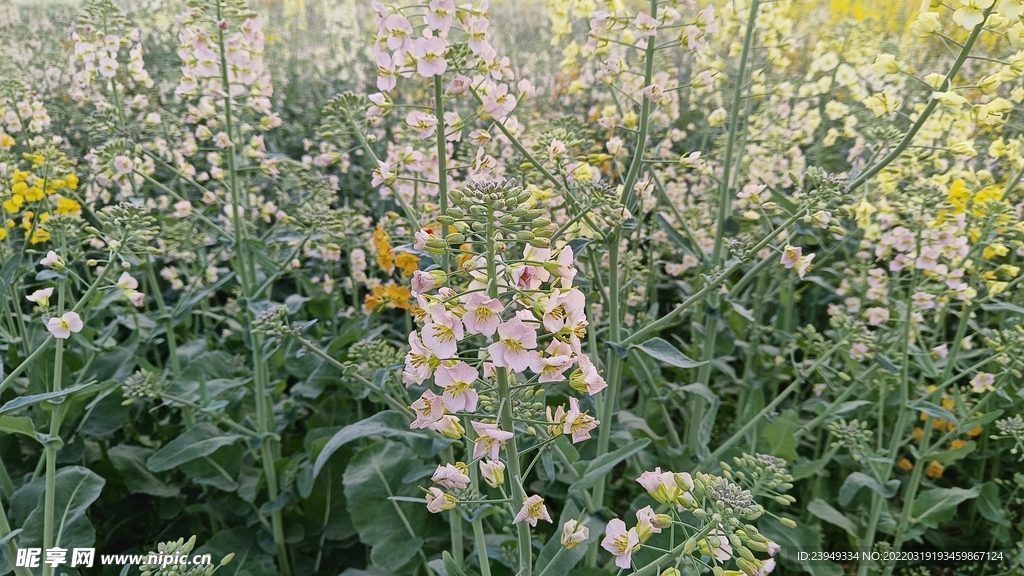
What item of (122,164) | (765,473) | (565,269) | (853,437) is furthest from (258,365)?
(853,437)

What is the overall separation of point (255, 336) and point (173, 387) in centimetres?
50

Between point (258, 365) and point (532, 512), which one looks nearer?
point (532, 512)

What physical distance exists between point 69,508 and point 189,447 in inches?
15.9

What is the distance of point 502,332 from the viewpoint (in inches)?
47.8

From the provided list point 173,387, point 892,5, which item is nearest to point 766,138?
point 173,387

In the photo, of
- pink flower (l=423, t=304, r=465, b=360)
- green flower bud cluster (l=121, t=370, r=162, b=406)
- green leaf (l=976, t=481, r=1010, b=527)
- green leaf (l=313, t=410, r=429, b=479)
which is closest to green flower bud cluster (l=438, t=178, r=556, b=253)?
pink flower (l=423, t=304, r=465, b=360)

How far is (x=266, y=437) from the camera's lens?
254 cm

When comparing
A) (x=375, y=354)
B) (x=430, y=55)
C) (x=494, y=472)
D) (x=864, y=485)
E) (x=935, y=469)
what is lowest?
(x=935, y=469)

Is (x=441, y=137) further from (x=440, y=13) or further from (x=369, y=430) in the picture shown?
(x=369, y=430)

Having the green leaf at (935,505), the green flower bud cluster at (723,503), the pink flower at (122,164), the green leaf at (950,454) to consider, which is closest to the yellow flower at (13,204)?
the pink flower at (122,164)

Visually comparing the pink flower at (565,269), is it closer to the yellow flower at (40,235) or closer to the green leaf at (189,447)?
the green leaf at (189,447)

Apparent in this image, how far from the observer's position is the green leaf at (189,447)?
242 cm

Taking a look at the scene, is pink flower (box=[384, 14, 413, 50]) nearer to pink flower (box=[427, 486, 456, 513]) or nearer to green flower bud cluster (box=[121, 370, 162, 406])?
pink flower (box=[427, 486, 456, 513])

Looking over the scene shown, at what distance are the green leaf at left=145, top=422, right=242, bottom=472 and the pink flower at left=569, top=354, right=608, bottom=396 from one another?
5.48 feet
